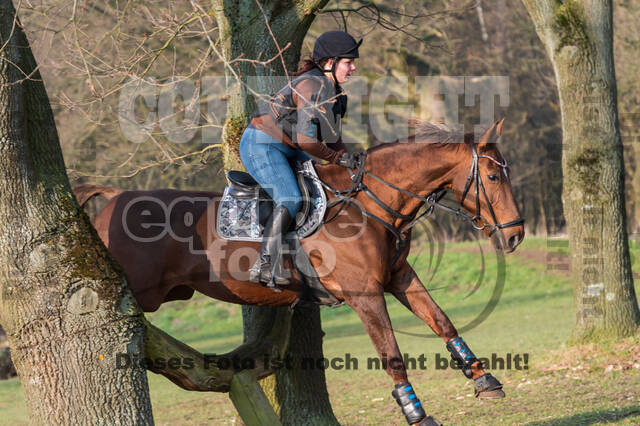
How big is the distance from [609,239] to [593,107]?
5.61ft

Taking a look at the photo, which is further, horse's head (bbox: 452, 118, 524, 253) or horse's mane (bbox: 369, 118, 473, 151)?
horse's mane (bbox: 369, 118, 473, 151)

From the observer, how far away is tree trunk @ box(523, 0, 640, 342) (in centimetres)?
1002

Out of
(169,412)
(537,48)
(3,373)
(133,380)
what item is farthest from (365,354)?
(537,48)

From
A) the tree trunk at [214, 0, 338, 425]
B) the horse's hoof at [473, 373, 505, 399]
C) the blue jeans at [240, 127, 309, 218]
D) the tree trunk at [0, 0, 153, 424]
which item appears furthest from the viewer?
the tree trunk at [214, 0, 338, 425]

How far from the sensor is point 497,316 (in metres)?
16.6

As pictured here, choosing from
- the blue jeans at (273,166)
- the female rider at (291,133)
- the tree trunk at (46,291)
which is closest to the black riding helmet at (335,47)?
the female rider at (291,133)

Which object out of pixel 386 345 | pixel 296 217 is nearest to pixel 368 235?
pixel 296 217

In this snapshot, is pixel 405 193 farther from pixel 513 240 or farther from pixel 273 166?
pixel 273 166

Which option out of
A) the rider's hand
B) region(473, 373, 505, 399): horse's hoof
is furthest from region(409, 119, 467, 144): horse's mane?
region(473, 373, 505, 399): horse's hoof

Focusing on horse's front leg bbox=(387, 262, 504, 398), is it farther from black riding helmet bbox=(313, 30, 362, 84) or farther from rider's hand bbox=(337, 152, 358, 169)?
black riding helmet bbox=(313, 30, 362, 84)

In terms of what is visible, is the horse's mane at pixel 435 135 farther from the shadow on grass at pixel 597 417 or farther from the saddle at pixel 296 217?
the shadow on grass at pixel 597 417

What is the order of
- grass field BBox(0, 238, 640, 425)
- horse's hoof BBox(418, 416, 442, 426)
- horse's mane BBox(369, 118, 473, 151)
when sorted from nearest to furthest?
horse's hoof BBox(418, 416, 442, 426) < horse's mane BBox(369, 118, 473, 151) < grass field BBox(0, 238, 640, 425)

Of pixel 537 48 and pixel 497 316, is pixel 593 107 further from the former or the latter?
pixel 537 48

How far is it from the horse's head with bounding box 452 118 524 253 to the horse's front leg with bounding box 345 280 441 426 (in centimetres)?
94
